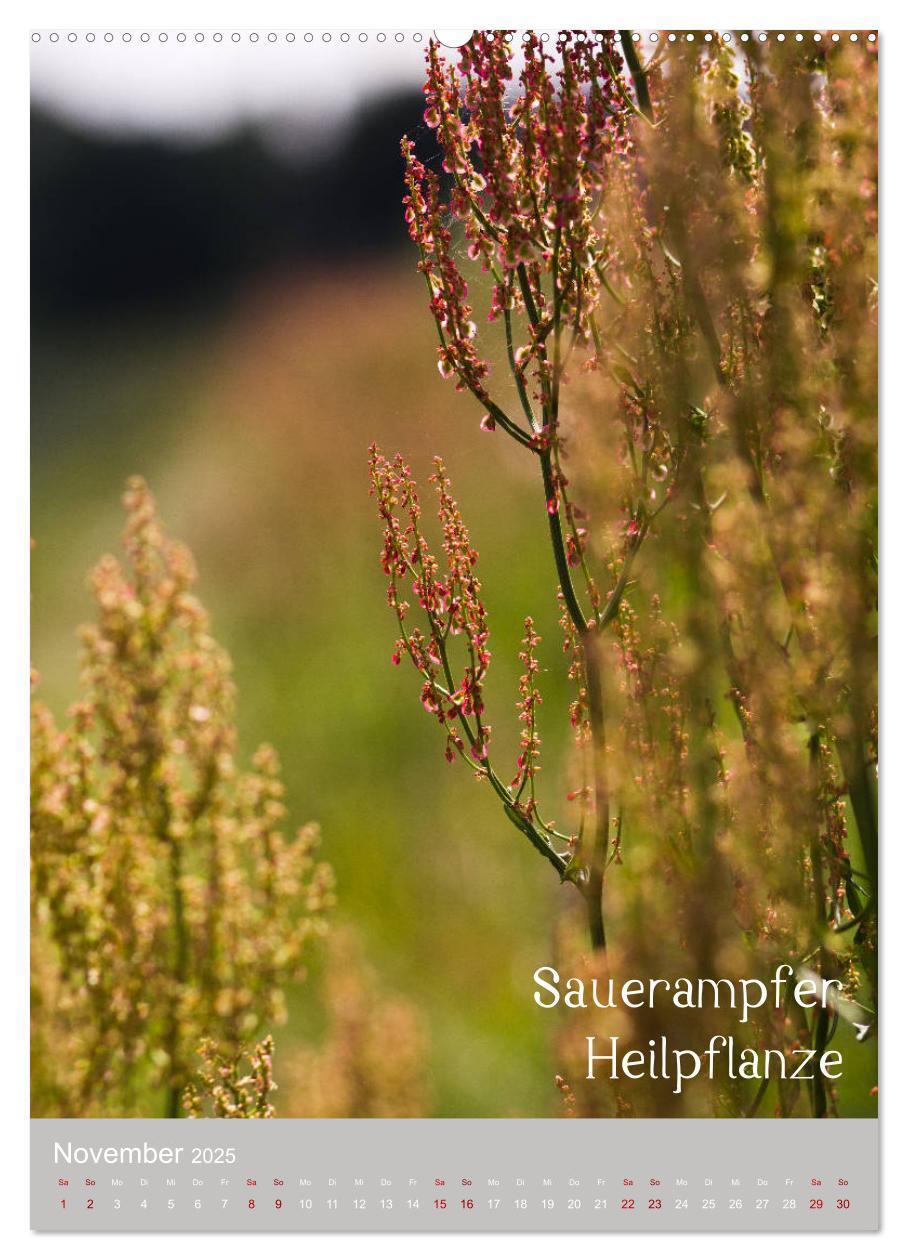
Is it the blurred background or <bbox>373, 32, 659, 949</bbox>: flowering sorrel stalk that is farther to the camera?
the blurred background

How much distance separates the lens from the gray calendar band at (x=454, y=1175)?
1644 mm

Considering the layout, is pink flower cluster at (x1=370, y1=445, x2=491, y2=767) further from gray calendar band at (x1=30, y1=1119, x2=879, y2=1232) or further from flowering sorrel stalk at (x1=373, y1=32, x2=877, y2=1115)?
gray calendar band at (x1=30, y1=1119, x2=879, y2=1232)

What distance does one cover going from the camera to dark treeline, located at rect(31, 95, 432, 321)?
5.64 feet

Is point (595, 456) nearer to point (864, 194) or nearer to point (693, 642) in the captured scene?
point (693, 642)

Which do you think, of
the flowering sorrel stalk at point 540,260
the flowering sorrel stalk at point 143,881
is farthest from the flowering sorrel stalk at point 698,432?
the flowering sorrel stalk at point 143,881

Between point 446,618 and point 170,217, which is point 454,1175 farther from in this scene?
point 170,217

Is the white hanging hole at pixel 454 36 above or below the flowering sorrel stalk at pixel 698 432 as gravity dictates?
above

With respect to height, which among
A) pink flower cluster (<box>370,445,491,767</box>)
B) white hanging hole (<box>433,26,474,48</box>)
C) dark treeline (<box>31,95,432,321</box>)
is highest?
white hanging hole (<box>433,26,474,48</box>)

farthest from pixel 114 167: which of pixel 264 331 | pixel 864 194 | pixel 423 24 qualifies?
pixel 864 194

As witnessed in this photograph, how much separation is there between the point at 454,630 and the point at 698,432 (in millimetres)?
490

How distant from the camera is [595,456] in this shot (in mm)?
1549

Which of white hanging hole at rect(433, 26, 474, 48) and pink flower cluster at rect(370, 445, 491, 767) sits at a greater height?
white hanging hole at rect(433, 26, 474, 48)

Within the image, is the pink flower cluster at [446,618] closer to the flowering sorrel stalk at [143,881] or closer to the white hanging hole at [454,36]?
the flowering sorrel stalk at [143,881]

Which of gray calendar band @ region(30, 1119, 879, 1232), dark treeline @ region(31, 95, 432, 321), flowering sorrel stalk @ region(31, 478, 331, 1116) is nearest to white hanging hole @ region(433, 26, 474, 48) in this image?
dark treeline @ region(31, 95, 432, 321)
